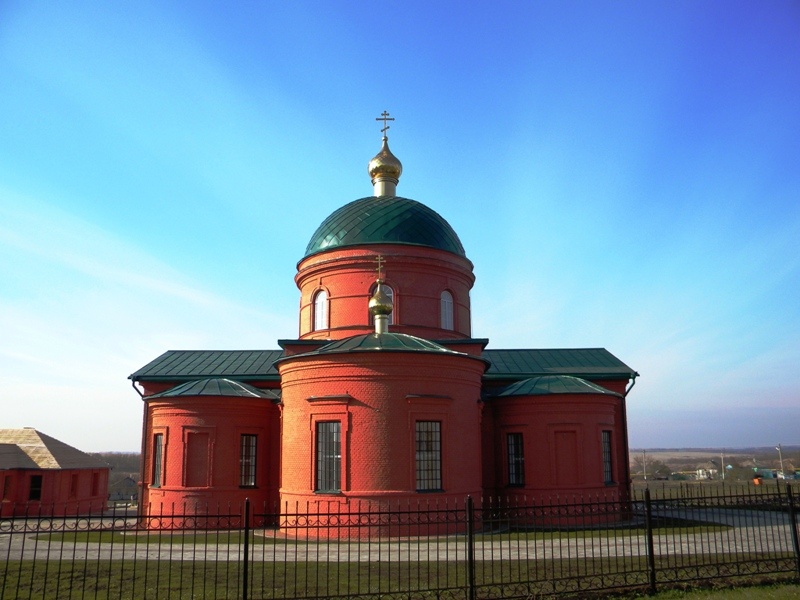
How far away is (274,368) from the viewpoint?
69.0 ft

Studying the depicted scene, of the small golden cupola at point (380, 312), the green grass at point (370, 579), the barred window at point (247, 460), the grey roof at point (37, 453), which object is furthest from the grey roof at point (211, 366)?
the green grass at point (370, 579)

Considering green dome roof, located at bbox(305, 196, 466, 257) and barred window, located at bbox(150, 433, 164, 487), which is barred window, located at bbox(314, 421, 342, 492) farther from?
green dome roof, located at bbox(305, 196, 466, 257)

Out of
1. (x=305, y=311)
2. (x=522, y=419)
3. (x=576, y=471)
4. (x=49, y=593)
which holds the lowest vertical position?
(x=49, y=593)

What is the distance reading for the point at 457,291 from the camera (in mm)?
21312

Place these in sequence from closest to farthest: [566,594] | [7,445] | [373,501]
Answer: [566,594], [373,501], [7,445]

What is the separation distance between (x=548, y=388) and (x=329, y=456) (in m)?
6.44

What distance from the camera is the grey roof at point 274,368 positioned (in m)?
20.9

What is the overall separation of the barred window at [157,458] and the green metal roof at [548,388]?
9320mm

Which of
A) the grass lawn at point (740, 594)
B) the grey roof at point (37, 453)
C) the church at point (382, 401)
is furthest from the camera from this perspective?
the grey roof at point (37, 453)

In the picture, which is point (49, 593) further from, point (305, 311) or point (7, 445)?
point (7, 445)

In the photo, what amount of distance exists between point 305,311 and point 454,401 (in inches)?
288

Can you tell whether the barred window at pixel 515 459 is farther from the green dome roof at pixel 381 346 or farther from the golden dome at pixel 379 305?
the golden dome at pixel 379 305

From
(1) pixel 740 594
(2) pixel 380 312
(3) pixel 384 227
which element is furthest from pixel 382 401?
(1) pixel 740 594

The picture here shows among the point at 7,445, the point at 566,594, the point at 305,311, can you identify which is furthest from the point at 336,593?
the point at 7,445
